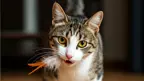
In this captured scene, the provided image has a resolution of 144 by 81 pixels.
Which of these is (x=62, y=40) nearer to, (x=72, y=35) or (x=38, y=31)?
(x=72, y=35)

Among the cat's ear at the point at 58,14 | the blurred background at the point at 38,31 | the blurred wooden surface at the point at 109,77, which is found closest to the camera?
the cat's ear at the point at 58,14

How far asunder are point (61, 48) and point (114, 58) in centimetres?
136

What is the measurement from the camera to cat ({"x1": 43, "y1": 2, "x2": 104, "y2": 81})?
609mm

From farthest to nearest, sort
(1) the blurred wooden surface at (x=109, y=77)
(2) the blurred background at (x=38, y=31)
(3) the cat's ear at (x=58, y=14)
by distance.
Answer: (2) the blurred background at (x=38, y=31) < (1) the blurred wooden surface at (x=109, y=77) < (3) the cat's ear at (x=58, y=14)

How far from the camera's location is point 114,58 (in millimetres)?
1935

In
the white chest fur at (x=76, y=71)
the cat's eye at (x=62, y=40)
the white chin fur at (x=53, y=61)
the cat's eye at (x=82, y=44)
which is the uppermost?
the cat's eye at (x=62, y=40)

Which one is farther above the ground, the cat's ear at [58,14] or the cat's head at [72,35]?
the cat's ear at [58,14]

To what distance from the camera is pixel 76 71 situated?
0.65 meters

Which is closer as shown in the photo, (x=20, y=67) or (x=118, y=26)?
(x=20, y=67)

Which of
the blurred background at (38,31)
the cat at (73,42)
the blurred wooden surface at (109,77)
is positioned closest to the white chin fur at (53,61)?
the cat at (73,42)

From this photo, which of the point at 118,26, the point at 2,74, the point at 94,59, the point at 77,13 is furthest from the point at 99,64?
the point at 118,26

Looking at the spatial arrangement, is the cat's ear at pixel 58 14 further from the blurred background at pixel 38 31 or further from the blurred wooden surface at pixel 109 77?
the blurred background at pixel 38 31

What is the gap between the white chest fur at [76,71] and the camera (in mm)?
647

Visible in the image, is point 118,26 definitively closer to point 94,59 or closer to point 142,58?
point 142,58
